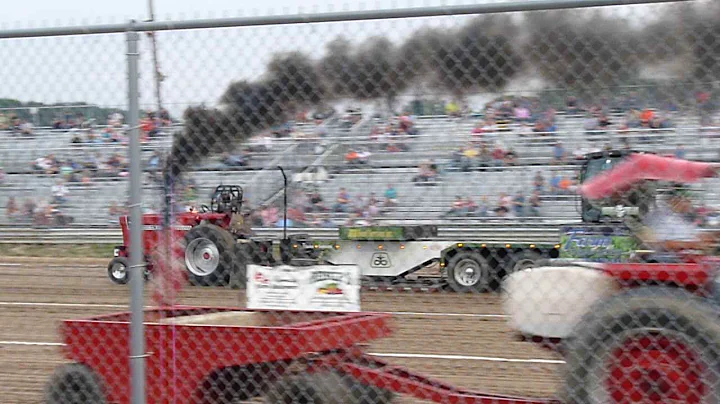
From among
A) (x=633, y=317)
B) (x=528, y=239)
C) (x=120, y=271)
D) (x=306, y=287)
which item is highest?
(x=528, y=239)

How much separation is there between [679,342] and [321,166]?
62.0 inches

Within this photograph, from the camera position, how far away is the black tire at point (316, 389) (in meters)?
4.25

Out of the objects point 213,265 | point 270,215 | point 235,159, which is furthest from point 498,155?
point 213,265

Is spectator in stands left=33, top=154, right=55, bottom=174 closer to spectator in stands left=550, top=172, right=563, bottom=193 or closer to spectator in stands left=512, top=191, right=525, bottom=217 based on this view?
spectator in stands left=512, top=191, right=525, bottom=217

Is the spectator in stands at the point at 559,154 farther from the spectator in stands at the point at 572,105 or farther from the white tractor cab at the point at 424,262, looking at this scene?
the white tractor cab at the point at 424,262

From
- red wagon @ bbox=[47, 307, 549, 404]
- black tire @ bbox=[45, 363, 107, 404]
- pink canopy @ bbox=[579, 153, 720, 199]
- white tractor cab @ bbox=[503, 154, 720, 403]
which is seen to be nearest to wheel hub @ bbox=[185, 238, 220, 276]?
red wagon @ bbox=[47, 307, 549, 404]

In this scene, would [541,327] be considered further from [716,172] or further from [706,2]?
[706,2]

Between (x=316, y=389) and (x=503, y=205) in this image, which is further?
(x=316, y=389)

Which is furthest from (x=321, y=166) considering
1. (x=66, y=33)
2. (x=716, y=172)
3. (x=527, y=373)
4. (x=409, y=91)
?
(x=527, y=373)

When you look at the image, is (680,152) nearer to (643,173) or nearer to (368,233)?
(643,173)

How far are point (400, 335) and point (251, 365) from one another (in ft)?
13.9

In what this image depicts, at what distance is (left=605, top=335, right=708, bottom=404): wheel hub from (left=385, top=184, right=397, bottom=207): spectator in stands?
107 centimetres

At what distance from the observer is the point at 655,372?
3656 millimetres

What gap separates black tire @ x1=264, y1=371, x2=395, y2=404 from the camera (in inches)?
167
